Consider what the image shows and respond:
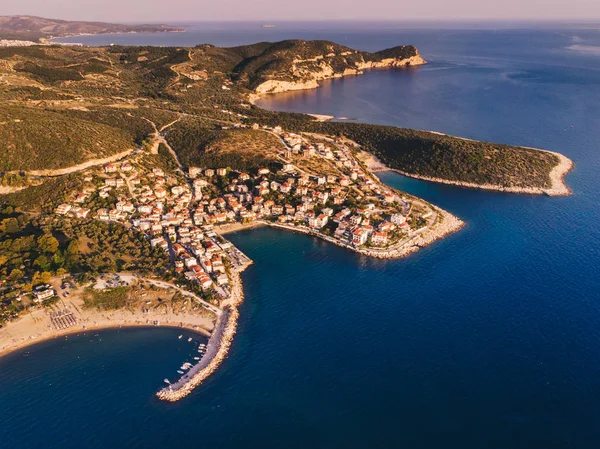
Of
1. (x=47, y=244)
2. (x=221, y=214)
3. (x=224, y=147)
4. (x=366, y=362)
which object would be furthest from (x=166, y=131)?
(x=366, y=362)

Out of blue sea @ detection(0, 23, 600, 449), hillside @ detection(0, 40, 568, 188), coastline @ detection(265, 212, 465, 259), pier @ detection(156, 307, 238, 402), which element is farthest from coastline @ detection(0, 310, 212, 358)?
hillside @ detection(0, 40, 568, 188)

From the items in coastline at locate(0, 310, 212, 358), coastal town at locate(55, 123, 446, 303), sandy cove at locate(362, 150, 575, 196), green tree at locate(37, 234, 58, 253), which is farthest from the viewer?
sandy cove at locate(362, 150, 575, 196)

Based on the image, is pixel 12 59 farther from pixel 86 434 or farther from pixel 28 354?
pixel 86 434

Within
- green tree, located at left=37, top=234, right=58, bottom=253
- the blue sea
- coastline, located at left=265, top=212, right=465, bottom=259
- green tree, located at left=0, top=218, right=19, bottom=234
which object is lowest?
the blue sea

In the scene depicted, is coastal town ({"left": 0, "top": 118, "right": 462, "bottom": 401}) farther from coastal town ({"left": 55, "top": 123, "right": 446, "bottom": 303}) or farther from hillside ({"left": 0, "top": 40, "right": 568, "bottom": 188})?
hillside ({"left": 0, "top": 40, "right": 568, "bottom": 188})

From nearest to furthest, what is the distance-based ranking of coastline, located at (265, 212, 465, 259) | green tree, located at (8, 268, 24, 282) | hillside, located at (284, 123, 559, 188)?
green tree, located at (8, 268, 24, 282) → coastline, located at (265, 212, 465, 259) → hillside, located at (284, 123, 559, 188)

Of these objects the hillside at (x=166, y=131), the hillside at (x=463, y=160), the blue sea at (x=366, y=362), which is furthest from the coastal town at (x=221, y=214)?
the hillside at (x=463, y=160)

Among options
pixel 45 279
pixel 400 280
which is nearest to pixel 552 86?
pixel 400 280

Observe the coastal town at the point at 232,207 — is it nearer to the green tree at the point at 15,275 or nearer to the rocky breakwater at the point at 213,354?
the rocky breakwater at the point at 213,354
